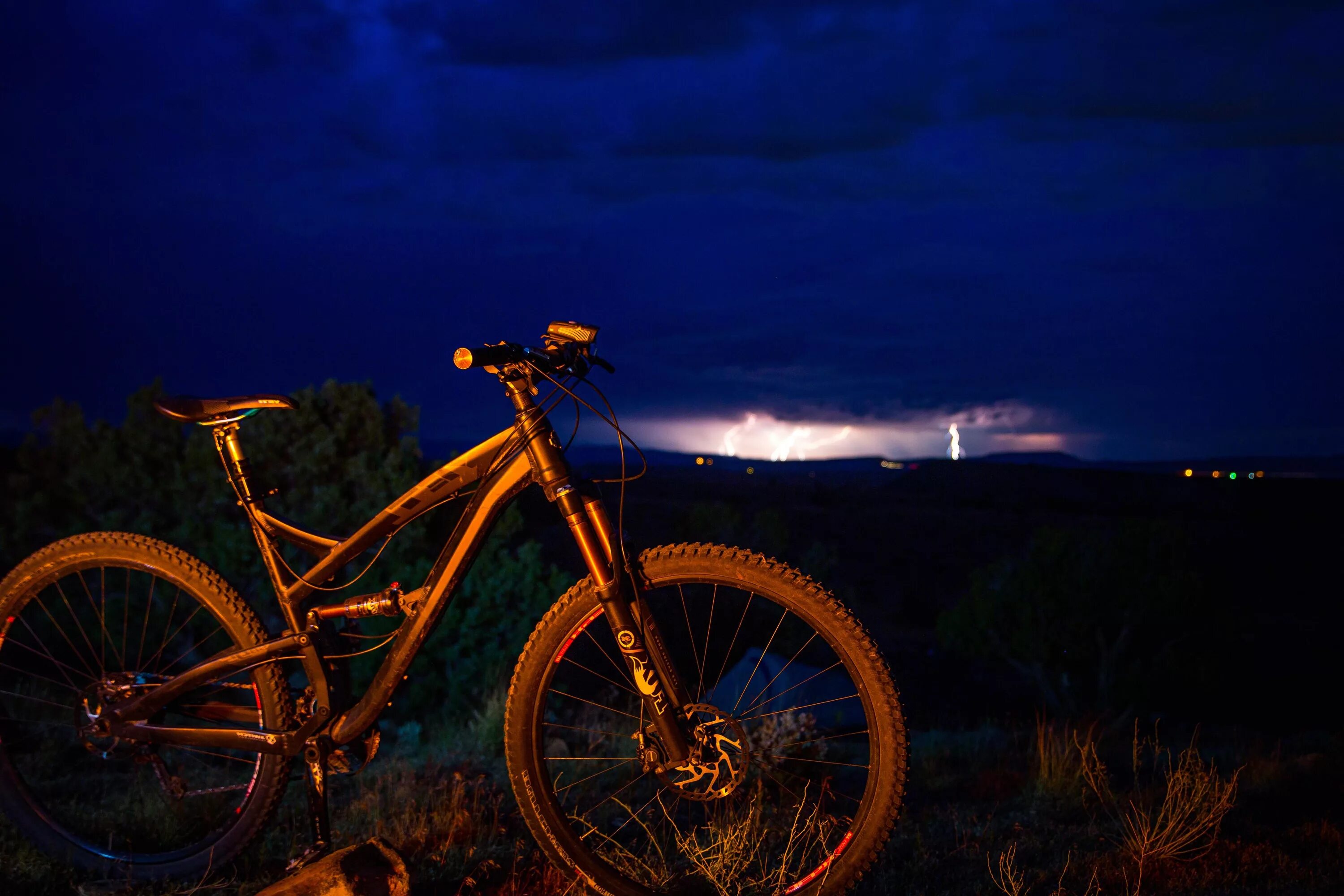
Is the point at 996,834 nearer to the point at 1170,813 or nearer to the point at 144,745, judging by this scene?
the point at 1170,813

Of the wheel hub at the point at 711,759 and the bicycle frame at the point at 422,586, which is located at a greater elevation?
the bicycle frame at the point at 422,586

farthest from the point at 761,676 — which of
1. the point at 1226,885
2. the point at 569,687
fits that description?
the point at 1226,885

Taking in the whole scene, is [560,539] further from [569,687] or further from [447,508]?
[447,508]

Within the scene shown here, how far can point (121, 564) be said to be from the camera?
11.9 feet

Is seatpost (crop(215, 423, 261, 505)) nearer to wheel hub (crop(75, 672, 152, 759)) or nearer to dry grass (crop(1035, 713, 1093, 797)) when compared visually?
wheel hub (crop(75, 672, 152, 759))

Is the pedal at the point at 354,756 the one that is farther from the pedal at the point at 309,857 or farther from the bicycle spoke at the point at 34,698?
the bicycle spoke at the point at 34,698

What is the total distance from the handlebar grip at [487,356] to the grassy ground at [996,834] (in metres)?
1.82

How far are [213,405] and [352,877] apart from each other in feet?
5.57

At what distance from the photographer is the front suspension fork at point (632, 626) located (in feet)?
9.04

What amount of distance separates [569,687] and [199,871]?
9535 millimetres

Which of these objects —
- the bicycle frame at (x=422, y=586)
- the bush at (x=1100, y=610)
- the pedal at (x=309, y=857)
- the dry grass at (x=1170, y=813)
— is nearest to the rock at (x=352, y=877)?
the pedal at (x=309, y=857)

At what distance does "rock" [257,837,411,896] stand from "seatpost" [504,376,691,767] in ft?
3.11

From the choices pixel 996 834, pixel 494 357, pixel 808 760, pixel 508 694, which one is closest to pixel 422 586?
pixel 508 694

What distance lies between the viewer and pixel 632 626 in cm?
279
